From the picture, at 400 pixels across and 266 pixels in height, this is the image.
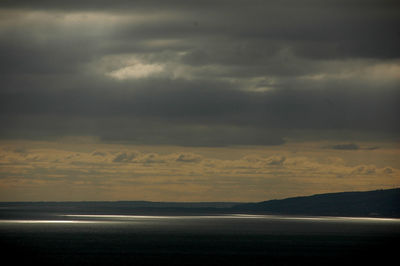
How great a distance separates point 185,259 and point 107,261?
14.7 m

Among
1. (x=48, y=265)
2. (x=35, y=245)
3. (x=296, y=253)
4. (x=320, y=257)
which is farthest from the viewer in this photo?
(x=35, y=245)

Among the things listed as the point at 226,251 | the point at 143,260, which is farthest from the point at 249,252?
the point at 143,260

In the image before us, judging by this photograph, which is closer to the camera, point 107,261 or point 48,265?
point 48,265

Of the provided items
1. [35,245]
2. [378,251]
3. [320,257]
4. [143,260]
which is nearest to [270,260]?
[320,257]

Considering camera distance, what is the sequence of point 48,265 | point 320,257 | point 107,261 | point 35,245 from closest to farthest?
point 48,265
point 107,261
point 320,257
point 35,245

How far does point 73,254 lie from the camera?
6029 inches

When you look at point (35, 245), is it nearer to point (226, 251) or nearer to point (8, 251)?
point (8, 251)

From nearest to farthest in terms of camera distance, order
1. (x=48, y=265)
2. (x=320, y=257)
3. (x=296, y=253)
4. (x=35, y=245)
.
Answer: (x=48, y=265), (x=320, y=257), (x=296, y=253), (x=35, y=245)

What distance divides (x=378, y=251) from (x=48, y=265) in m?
75.2

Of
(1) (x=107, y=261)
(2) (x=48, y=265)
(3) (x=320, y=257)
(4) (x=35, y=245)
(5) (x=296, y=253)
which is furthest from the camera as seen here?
(4) (x=35, y=245)

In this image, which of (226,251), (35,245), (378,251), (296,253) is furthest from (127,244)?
(378,251)

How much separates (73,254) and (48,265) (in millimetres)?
27373

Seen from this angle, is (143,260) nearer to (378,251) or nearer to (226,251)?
(226,251)

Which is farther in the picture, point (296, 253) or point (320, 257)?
point (296, 253)
